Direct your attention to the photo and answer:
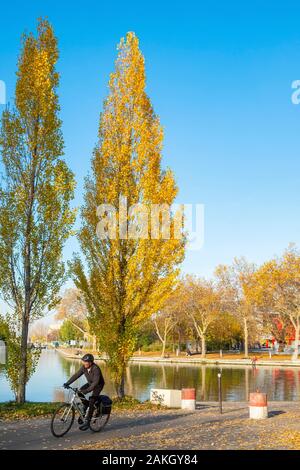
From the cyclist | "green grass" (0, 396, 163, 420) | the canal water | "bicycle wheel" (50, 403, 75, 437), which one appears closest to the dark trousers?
the cyclist

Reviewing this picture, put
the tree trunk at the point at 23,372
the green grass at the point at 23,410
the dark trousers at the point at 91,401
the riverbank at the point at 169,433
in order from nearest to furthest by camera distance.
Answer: the riverbank at the point at 169,433, the dark trousers at the point at 91,401, the green grass at the point at 23,410, the tree trunk at the point at 23,372

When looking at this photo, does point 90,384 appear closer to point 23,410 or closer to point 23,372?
point 23,410

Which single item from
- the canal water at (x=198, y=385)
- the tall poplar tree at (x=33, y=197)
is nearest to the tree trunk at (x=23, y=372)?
the tall poplar tree at (x=33, y=197)

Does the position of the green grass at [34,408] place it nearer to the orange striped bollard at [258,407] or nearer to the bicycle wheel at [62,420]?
the bicycle wheel at [62,420]

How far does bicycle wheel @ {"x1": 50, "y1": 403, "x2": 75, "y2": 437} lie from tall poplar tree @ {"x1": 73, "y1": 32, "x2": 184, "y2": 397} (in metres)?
7.38

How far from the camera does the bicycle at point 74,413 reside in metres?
12.3

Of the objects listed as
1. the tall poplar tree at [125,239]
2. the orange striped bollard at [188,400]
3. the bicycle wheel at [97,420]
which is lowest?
the orange striped bollard at [188,400]

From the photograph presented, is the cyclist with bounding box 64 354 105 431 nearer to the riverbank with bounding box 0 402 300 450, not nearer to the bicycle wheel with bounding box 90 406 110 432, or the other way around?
the bicycle wheel with bounding box 90 406 110 432

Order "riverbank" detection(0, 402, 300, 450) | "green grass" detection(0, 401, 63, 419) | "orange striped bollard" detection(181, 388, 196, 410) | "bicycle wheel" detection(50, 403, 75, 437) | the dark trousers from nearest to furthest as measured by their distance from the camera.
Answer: "riverbank" detection(0, 402, 300, 450)
"bicycle wheel" detection(50, 403, 75, 437)
the dark trousers
"green grass" detection(0, 401, 63, 419)
"orange striped bollard" detection(181, 388, 196, 410)

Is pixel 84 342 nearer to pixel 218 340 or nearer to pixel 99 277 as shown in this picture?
pixel 218 340

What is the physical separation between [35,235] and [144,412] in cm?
689

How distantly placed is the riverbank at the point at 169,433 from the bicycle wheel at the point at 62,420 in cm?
16

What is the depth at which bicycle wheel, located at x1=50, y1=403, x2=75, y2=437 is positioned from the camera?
12266mm
